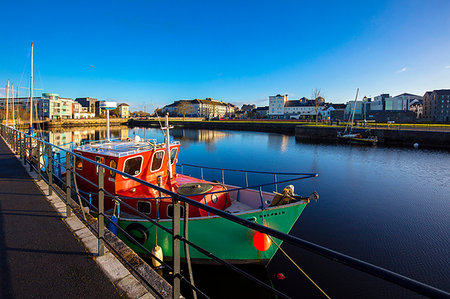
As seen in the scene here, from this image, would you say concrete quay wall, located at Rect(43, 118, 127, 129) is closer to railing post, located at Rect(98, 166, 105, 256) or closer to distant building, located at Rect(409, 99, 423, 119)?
railing post, located at Rect(98, 166, 105, 256)

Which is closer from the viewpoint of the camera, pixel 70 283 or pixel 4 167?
pixel 70 283

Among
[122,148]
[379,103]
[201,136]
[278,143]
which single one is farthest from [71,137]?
[379,103]

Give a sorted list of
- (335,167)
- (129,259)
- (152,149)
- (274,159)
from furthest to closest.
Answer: (274,159) < (335,167) < (152,149) < (129,259)

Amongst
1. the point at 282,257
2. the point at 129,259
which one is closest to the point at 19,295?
the point at 129,259

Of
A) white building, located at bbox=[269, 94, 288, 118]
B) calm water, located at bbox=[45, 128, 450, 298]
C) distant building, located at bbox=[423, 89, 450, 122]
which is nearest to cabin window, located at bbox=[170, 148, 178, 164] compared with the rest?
calm water, located at bbox=[45, 128, 450, 298]

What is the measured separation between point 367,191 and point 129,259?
17.0 metres

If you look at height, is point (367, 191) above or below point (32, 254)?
below

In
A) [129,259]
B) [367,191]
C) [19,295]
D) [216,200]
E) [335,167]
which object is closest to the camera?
[19,295]

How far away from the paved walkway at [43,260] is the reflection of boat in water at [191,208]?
174 centimetres

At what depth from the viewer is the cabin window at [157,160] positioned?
9041 mm

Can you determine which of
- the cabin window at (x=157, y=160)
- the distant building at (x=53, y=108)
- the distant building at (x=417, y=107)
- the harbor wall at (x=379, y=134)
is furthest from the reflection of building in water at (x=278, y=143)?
the distant building at (x=417, y=107)

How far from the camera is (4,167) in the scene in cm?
898

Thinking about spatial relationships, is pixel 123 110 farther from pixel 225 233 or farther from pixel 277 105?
pixel 225 233

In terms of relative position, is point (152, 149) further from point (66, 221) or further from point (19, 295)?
point (19, 295)
